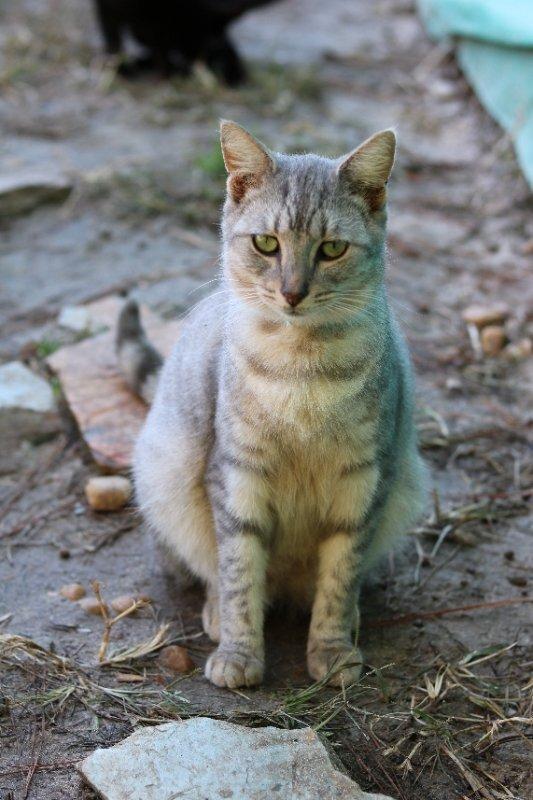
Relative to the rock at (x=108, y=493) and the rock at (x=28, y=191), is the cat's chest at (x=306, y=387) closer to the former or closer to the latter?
the rock at (x=108, y=493)

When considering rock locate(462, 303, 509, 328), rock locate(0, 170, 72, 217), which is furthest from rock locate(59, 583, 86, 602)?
rock locate(0, 170, 72, 217)

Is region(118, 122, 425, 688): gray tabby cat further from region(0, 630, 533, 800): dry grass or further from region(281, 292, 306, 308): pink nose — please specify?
region(0, 630, 533, 800): dry grass

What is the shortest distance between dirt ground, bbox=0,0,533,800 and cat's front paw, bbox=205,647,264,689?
1.7 inches

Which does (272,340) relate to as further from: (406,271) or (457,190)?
(457,190)

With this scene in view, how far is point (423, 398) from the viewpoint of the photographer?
451cm

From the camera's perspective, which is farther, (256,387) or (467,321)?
(467,321)

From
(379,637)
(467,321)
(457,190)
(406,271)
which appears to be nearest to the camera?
(379,637)

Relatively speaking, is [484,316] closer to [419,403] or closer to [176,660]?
[419,403]

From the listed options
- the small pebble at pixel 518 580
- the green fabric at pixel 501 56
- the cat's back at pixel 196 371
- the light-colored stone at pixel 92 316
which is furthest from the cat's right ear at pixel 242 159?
the green fabric at pixel 501 56

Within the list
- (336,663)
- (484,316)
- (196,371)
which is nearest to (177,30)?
(484,316)

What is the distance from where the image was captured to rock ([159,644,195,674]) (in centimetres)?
298

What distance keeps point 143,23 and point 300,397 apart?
5.91 m

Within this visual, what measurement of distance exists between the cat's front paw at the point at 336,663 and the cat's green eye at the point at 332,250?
3.83 feet

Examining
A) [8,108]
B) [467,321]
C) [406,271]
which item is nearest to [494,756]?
[467,321]
